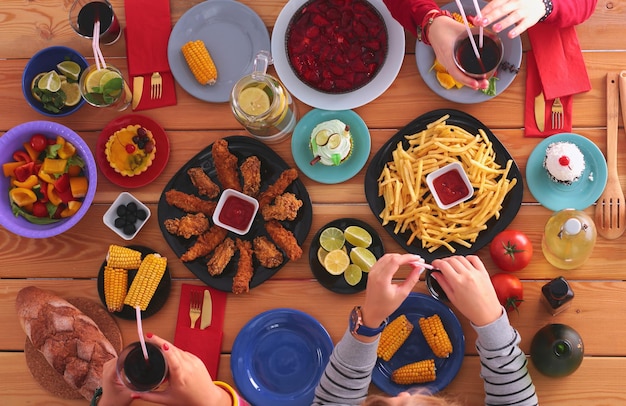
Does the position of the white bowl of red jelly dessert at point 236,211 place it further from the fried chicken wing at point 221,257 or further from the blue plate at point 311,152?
the blue plate at point 311,152

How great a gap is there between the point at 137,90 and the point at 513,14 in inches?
63.8

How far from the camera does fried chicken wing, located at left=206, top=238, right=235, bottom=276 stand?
245cm

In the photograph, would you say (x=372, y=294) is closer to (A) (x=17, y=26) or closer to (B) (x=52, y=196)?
(B) (x=52, y=196)

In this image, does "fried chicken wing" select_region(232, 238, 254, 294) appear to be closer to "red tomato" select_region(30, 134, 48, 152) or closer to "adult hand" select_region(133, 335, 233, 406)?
"adult hand" select_region(133, 335, 233, 406)

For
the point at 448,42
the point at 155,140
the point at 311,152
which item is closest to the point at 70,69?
the point at 155,140

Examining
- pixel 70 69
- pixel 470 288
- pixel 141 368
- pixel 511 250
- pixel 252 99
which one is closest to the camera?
pixel 141 368

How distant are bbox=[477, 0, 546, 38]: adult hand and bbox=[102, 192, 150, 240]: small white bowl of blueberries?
1587 mm

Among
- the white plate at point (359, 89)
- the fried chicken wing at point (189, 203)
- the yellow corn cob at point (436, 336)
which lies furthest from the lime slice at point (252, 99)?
the yellow corn cob at point (436, 336)

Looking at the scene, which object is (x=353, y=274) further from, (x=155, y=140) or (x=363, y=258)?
(x=155, y=140)

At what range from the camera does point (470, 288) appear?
6.75ft

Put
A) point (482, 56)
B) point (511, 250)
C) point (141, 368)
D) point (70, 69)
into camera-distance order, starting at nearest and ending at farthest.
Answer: point (141, 368) < point (482, 56) < point (511, 250) < point (70, 69)

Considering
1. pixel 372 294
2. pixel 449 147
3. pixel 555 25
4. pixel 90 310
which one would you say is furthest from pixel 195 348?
pixel 555 25

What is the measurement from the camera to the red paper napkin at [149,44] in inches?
104

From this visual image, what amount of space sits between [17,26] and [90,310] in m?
1.36
